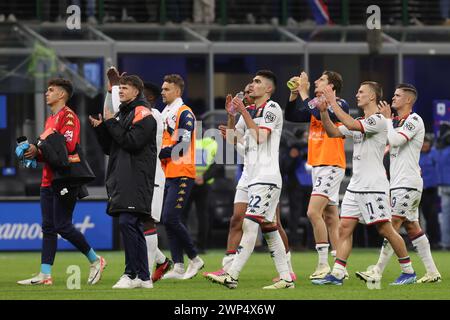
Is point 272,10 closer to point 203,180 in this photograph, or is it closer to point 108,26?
point 108,26

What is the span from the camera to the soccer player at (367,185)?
1334cm

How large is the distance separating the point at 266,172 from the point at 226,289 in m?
1.31

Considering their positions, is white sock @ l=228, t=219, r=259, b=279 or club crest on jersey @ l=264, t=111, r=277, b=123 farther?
club crest on jersey @ l=264, t=111, r=277, b=123

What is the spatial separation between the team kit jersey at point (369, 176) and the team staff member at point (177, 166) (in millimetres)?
2346

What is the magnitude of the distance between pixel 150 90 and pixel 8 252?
7.97m

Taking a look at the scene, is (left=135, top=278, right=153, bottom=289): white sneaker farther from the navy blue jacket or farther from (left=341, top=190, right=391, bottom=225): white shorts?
the navy blue jacket

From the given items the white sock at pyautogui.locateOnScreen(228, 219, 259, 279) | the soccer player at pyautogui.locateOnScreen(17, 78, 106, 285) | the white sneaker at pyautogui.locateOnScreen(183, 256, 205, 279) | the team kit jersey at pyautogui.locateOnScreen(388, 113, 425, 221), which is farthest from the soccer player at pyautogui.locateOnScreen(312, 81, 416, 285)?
the soccer player at pyautogui.locateOnScreen(17, 78, 106, 285)

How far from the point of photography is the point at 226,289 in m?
13.0

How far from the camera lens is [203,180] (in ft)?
68.8

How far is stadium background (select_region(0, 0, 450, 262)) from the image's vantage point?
25.1 metres

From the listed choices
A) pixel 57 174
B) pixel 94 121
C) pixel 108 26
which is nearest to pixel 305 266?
pixel 57 174

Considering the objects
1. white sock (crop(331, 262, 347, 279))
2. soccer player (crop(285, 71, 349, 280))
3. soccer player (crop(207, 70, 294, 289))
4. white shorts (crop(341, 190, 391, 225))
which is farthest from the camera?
soccer player (crop(285, 71, 349, 280))

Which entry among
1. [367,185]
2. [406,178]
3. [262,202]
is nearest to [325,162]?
[406,178]

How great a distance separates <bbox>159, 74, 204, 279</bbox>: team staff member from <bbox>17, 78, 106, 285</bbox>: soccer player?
116cm
